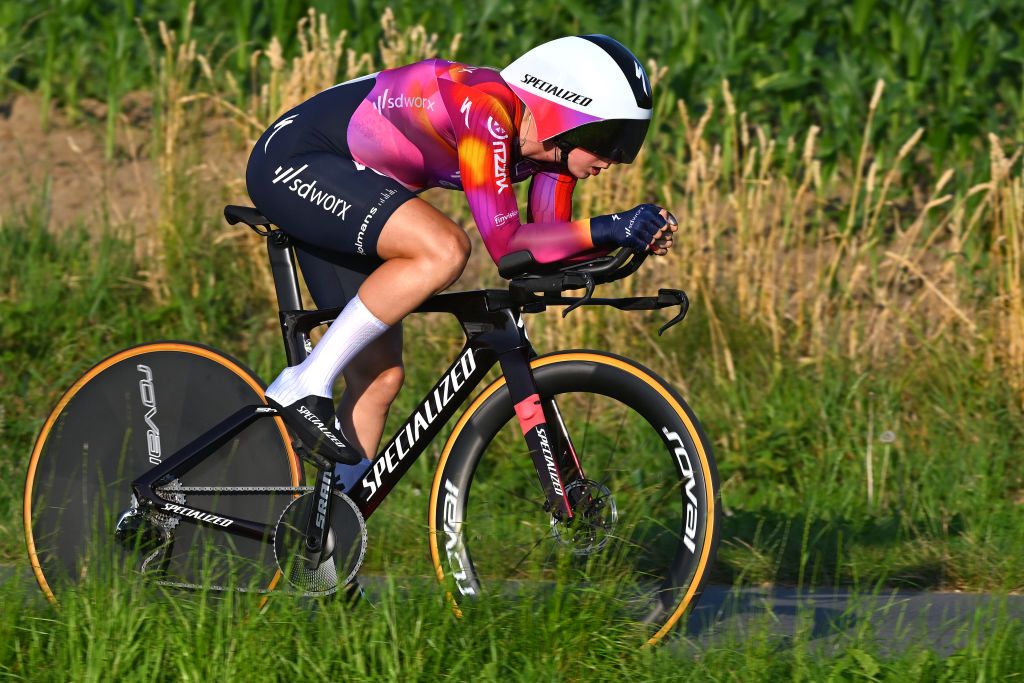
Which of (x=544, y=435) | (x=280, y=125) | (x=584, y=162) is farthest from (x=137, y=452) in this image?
(x=584, y=162)

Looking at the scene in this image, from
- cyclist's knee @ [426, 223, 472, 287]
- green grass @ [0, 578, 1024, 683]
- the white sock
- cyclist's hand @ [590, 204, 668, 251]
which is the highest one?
cyclist's hand @ [590, 204, 668, 251]

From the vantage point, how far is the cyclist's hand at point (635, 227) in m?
3.52

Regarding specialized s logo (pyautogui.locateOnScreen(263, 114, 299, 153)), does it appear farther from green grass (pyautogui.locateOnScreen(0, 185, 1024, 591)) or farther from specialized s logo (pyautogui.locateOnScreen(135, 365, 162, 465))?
green grass (pyautogui.locateOnScreen(0, 185, 1024, 591))

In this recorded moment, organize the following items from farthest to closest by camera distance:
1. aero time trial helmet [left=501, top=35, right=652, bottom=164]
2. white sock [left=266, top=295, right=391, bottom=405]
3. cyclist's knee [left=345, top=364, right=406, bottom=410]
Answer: cyclist's knee [left=345, top=364, right=406, bottom=410] < white sock [left=266, top=295, right=391, bottom=405] < aero time trial helmet [left=501, top=35, right=652, bottom=164]

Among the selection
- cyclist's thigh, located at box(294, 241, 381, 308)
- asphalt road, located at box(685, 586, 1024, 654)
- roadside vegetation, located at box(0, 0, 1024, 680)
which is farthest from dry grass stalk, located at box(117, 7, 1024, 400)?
cyclist's thigh, located at box(294, 241, 381, 308)

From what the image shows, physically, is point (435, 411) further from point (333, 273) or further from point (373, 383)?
point (333, 273)

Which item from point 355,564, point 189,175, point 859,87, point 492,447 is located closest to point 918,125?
point 859,87

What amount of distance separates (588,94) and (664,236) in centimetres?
44

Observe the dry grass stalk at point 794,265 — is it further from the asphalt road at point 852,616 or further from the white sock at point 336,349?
the white sock at point 336,349

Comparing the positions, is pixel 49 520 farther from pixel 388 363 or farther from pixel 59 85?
pixel 59 85

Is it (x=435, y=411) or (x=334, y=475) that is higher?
(x=435, y=411)

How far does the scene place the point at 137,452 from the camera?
441 centimetres

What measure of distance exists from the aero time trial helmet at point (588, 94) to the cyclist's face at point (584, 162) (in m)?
0.02

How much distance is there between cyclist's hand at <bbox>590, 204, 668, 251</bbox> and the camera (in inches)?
139
